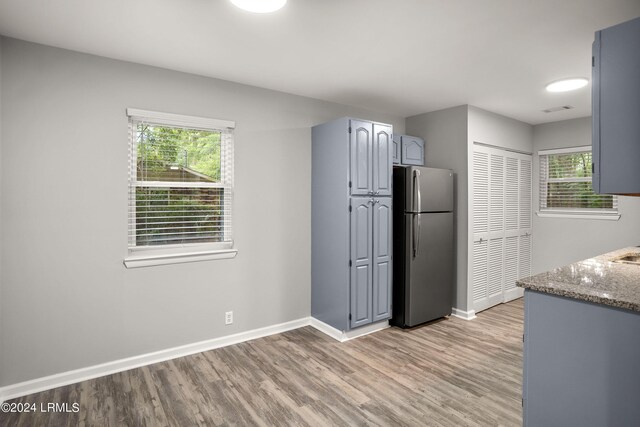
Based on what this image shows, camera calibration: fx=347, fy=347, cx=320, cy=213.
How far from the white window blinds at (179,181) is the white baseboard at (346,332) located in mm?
1325

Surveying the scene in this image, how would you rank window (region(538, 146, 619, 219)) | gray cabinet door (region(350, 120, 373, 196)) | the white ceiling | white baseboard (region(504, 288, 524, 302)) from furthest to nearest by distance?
white baseboard (region(504, 288, 524, 302)) < window (region(538, 146, 619, 219)) < gray cabinet door (region(350, 120, 373, 196)) < the white ceiling

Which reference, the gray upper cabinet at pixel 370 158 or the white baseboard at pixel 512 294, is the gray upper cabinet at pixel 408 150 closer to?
the gray upper cabinet at pixel 370 158

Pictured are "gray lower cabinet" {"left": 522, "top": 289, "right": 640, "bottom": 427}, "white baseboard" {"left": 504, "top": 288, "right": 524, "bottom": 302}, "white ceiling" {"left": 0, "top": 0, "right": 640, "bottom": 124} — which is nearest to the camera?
"gray lower cabinet" {"left": 522, "top": 289, "right": 640, "bottom": 427}

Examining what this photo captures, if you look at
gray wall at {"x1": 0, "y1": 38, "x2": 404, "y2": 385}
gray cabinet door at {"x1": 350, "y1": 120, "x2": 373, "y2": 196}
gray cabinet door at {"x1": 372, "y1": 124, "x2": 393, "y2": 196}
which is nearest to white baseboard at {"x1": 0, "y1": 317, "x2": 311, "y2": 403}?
gray wall at {"x1": 0, "y1": 38, "x2": 404, "y2": 385}

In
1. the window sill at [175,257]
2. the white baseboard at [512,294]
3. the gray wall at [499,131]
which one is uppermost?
the gray wall at [499,131]

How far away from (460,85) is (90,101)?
331 centimetres

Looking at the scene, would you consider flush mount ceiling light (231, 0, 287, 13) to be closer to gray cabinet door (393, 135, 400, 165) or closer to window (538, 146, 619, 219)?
gray cabinet door (393, 135, 400, 165)

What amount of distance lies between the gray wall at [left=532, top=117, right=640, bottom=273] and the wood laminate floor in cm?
227

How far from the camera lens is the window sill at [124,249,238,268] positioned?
291cm

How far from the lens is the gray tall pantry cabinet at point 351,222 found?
11.3 ft

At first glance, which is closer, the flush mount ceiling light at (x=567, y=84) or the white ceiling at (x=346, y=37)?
the white ceiling at (x=346, y=37)

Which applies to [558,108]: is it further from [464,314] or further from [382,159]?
[464,314]

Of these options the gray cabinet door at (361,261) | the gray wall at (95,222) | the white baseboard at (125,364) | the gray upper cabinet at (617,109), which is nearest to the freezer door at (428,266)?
the gray cabinet door at (361,261)

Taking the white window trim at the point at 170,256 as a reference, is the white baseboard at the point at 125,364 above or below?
below
